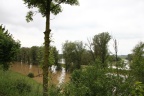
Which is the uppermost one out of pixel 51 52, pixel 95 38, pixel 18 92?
pixel 95 38

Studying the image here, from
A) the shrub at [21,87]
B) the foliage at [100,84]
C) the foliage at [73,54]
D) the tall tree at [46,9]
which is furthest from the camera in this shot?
the foliage at [73,54]

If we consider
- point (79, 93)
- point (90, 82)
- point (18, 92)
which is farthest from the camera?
point (18, 92)

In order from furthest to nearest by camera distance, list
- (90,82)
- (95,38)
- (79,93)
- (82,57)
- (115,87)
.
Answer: (82,57), (95,38), (90,82), (115,87), (79,93)

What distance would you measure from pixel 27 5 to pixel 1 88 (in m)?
5.28

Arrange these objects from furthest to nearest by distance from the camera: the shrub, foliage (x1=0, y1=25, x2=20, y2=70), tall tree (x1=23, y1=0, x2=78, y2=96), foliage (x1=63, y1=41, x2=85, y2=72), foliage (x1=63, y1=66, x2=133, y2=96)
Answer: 1. foliage (x1=63, y1=41, x2=85, y2=72)
2. foliage (x1=0, y1=25, x2=20, y2=70)
3. the shrub
4. tall tree (x1=23, y1=0, x2=78, y2=96)
5. foliage (x1=63, y1=66, x2=133, y2=96)

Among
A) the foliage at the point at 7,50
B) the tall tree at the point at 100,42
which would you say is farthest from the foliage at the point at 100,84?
the tall tree at the point at 100,42

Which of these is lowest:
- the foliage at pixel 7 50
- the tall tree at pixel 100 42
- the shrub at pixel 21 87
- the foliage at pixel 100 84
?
the shrub at pixel 21 87

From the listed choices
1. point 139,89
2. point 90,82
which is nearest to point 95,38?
point 90,82

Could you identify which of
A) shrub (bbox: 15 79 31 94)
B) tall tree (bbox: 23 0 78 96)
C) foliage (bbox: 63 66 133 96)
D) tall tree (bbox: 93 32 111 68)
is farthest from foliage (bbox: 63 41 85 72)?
foliage (bbox: 63 66 133 96)

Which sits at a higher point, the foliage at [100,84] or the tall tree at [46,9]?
the tall tree at [46,9]

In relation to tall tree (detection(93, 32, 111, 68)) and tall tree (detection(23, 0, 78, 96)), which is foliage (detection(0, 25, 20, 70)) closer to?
tall tree (detection(23, 0, 78, 96))

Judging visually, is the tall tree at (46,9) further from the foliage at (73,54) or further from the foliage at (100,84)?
the foliage at (73,54)

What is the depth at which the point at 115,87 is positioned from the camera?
8.43m

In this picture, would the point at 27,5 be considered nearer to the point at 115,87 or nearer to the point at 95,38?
the point at 115,87
